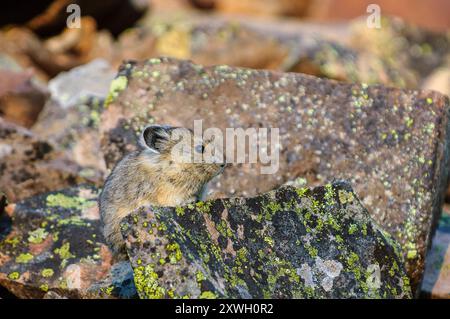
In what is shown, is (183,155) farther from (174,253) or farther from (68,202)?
(174,253)

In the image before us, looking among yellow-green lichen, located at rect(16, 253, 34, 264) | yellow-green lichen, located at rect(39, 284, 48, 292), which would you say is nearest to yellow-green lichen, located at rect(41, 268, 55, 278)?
yellow-green lichen, located at rect(39, 284, 48, 292)

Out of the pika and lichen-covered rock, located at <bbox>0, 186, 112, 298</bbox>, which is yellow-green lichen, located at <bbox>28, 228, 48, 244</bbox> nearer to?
lichen-covered rock, located at <bbox>0, 186, 112, 298</bbox>

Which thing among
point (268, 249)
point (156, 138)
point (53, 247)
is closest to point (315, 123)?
point (156, 138)

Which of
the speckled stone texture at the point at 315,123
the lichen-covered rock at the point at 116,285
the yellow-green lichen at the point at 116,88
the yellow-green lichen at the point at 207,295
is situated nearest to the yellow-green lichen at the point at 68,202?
the speckled stone texture at the point at 315,123

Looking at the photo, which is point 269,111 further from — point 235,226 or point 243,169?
point 235,226

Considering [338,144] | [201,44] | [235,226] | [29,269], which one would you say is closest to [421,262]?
[338,144]
